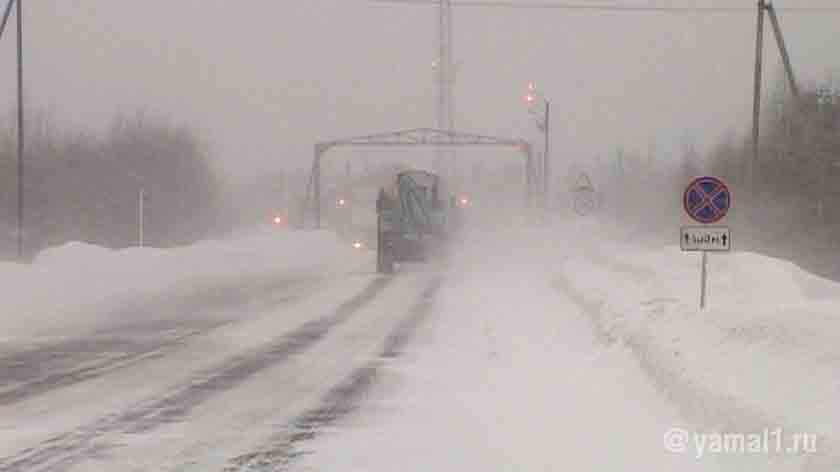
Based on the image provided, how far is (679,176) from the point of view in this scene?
68062 millimetres

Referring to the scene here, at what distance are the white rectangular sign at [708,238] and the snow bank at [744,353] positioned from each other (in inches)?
42.9

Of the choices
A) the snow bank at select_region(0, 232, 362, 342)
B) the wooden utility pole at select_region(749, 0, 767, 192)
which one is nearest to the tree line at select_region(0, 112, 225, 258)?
the snow bank at select_region(0, 232, 362, 342)

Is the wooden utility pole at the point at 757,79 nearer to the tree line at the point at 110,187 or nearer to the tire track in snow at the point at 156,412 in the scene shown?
the tire track in snow at the point at 156,412

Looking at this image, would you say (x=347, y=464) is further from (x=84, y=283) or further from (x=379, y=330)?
(x=84, y=283)

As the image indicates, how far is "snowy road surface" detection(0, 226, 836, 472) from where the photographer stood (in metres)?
8.03

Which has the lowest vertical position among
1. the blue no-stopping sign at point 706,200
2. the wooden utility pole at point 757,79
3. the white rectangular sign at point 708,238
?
the white rectangular sign at point 708,238

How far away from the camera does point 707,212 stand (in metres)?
15.3

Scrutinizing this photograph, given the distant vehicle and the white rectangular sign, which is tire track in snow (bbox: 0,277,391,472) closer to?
the white rectangular sign

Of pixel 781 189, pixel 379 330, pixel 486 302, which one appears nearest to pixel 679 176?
pixel 781 189

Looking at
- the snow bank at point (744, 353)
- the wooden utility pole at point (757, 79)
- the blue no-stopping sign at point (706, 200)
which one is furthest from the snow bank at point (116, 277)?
the wooden utility pole at point (757, 79)

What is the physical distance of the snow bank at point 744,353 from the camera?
315 inches

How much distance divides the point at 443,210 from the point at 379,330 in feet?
74.8

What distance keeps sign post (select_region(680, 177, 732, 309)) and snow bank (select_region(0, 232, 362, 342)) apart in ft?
34.8

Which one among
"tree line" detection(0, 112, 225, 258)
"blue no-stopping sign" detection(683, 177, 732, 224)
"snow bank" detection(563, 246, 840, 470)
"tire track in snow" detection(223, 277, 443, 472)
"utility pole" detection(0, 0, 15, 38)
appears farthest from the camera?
"tree line" detection(0, 112, 225, 258)
